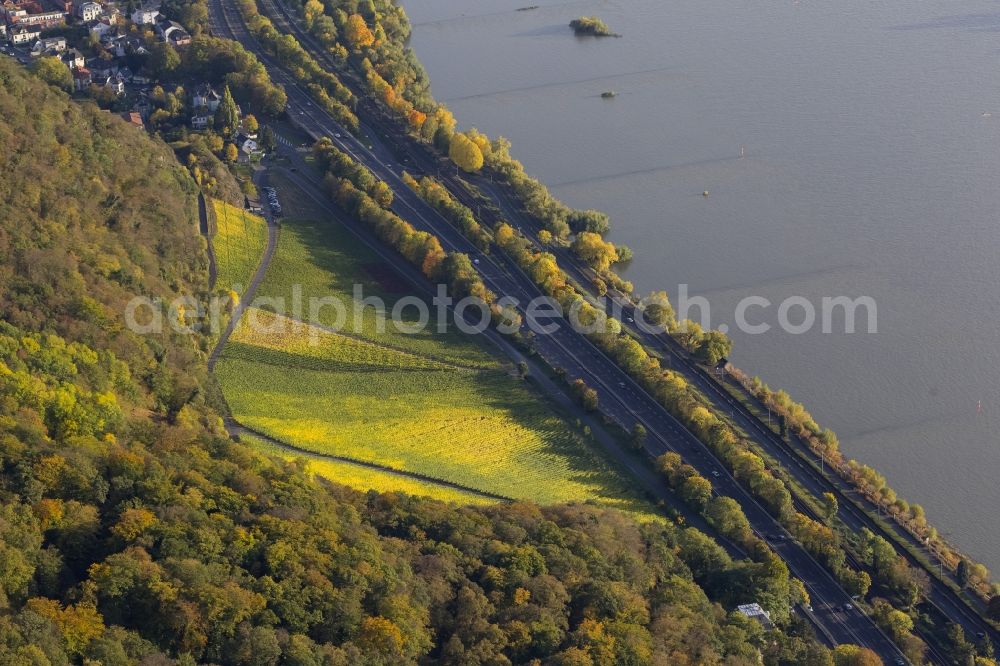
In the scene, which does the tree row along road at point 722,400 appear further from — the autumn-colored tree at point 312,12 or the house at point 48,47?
the house at point 48,47

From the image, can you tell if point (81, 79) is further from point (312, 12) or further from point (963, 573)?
point (963, 573)

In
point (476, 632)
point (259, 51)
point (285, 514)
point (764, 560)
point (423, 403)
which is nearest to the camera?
point (476, 632)

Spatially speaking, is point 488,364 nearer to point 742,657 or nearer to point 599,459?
point 599,459

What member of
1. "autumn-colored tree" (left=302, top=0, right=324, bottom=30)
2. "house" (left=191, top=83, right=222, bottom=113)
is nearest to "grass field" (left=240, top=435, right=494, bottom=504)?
"house" (left=191, top=83, right=222, bottom=113)

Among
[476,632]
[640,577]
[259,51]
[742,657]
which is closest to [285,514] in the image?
[476,632]

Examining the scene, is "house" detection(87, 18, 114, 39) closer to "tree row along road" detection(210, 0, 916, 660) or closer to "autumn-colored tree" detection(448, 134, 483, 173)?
"tree row along road" detection(210, 0, 916, 660)
